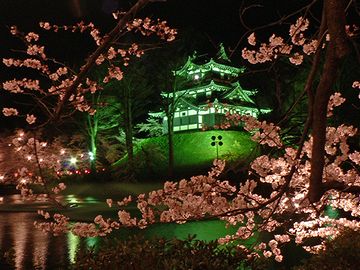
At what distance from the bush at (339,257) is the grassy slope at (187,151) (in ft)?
110

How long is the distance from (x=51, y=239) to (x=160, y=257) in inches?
376

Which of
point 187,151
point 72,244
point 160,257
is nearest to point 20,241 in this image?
point 72,244

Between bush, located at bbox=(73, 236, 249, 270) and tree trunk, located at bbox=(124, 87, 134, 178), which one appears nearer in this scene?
bush, located at bbox=(73, 236, 249, 270)

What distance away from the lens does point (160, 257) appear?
532 cm

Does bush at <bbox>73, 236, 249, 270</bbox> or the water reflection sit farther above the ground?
bush at <bbox>73, 236, 249, 270</bbox>

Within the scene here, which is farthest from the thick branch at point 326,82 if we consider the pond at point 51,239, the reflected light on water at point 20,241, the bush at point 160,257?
the reflected light on water at point 20,241

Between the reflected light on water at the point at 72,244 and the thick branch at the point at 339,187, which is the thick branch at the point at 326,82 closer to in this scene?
the thick branch at the point at 339,187

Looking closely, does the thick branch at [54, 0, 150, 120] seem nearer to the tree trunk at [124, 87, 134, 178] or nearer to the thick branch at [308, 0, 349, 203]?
the thick branch at [308, 0, 349, 203]

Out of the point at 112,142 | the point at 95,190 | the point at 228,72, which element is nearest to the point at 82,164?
the point at 95,190

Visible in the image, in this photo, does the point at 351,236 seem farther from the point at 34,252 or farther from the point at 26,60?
the point at 34,252

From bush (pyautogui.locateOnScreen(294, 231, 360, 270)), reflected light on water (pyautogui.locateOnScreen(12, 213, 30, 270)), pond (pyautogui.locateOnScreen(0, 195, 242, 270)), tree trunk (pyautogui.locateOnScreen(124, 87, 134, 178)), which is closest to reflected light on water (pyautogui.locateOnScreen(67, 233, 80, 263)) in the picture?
pond (pyautogui.locateOnScreen(0, 195, 242, 270))

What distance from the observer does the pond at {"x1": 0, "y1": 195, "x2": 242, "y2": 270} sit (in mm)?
10328

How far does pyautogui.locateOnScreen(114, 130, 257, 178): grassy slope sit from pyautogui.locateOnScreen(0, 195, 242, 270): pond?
74.7ft

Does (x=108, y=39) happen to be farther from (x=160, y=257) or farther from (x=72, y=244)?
(x=72, y=244)
